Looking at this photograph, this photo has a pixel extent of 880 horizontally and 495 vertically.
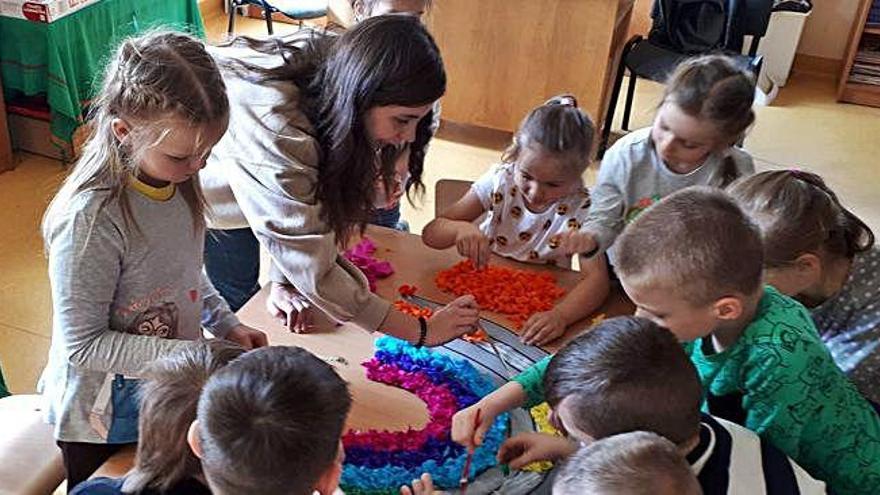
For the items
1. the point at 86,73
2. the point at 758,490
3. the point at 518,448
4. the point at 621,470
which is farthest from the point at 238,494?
the point at 86,73

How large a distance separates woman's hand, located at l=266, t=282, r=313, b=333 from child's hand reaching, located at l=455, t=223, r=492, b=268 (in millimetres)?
379

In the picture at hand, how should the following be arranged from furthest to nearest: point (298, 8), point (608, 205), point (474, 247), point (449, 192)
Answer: point (298, 8)
point (449, 192)
point (608, 205)
point (474, 247)

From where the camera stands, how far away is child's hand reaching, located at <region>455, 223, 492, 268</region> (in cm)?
177

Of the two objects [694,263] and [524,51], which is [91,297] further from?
[524,51]

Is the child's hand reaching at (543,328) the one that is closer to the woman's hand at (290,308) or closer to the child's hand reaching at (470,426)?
the child's hand reaching at (470,426)

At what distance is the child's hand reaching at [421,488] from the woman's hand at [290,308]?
1.40 ft

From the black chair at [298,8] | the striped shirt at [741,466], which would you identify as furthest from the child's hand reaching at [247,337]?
the black chair at [298,8]

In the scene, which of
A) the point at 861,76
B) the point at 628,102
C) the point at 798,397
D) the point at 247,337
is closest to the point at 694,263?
the point at 798,397

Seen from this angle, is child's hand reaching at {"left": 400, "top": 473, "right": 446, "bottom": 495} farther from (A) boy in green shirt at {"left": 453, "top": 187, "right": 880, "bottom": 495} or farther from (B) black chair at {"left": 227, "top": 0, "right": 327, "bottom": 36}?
(B) black chair at {"left": 227, "top": 0, "right": 327, "bottom": 36}

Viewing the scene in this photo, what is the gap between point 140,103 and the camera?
1215mm

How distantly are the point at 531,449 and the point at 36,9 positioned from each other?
2.77 metres

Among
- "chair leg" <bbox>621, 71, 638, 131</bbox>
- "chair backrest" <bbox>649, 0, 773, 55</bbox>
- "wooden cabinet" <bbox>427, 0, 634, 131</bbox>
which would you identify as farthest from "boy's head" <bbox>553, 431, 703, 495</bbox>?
"chair leg" <bbox>621, 71, 638, 131</bbox>

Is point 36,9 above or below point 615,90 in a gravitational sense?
above

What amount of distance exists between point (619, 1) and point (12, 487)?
304 cm
